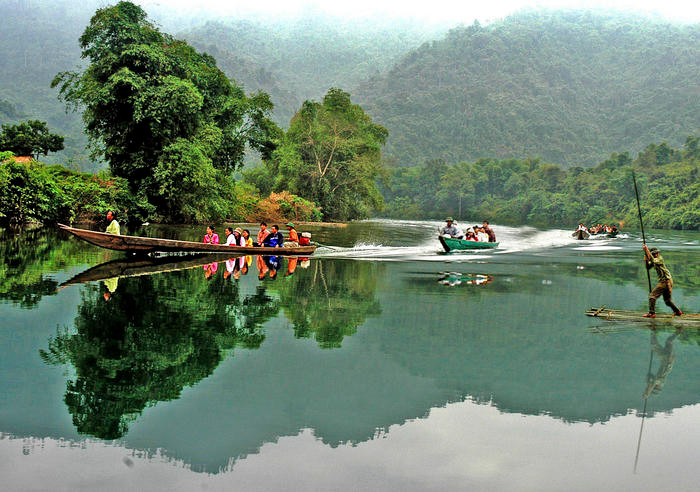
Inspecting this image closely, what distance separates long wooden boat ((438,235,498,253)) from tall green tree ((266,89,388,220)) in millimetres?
34153

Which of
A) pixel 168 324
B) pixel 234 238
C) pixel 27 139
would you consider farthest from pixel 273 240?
pixel 27 139

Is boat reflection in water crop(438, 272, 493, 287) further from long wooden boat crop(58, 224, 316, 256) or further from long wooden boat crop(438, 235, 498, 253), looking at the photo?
long wooden boat crop(438, 235, 498, 253)

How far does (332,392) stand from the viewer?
8367mm

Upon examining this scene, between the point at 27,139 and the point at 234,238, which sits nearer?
the point at 234,238

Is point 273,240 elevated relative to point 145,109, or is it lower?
lower

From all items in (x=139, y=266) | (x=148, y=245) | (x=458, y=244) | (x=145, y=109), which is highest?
(x=145, y=109)

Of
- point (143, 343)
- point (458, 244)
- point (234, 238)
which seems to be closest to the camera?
point (143, 343)

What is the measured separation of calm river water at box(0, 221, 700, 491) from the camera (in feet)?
20.3

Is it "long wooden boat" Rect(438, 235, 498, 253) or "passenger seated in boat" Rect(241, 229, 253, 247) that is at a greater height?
"passenger seated in boat" Rect(241, 229, 253, 247)

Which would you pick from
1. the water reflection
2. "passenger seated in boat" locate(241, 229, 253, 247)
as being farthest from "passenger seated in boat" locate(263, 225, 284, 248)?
the water reflection

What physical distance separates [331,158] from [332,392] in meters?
59.3

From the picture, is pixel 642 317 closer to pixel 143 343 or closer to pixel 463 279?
pixel 463 279

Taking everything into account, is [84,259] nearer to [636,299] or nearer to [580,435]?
[636,299]

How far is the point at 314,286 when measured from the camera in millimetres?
17969
